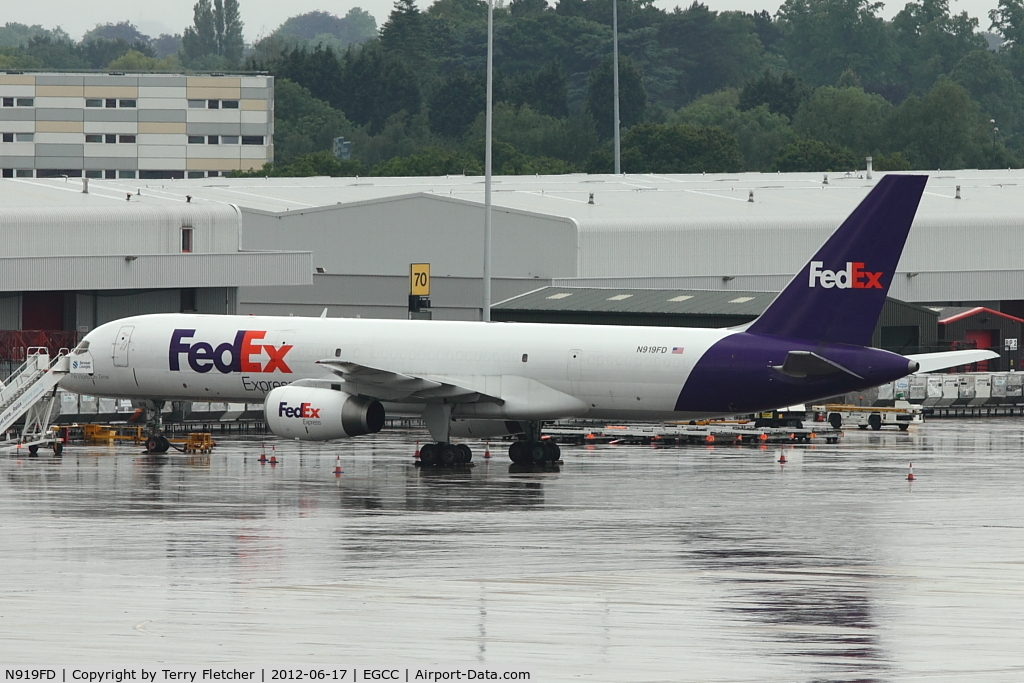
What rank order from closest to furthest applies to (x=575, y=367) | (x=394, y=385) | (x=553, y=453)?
(x=394, y=385) → (x=575, y=367) → (x=553, y=453)

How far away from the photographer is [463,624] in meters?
22.0

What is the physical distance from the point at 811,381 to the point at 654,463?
6323 mm

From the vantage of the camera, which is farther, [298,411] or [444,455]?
[444,455]

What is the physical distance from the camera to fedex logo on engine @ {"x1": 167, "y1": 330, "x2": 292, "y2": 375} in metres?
46.7

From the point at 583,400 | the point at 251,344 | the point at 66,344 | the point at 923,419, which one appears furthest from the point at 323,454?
the point at 923,419

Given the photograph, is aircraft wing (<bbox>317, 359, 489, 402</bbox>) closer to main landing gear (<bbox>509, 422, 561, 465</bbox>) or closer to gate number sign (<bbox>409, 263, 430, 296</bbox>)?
main landing gear (<bbox>509, 422, 561, 465</bbox>)

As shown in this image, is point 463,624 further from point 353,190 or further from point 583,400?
point 353,190

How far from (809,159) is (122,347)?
124672mm

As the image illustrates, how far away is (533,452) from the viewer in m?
46.5

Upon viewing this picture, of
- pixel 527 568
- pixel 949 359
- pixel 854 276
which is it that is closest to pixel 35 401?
pixel 854 276

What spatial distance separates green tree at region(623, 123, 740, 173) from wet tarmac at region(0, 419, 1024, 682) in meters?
119

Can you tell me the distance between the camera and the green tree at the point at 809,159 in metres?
166

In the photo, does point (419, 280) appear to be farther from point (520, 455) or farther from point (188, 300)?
point (520, 455)

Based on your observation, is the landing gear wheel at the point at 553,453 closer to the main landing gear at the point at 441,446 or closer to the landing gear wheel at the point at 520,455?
the landing gear wheel at the point at 520,455
